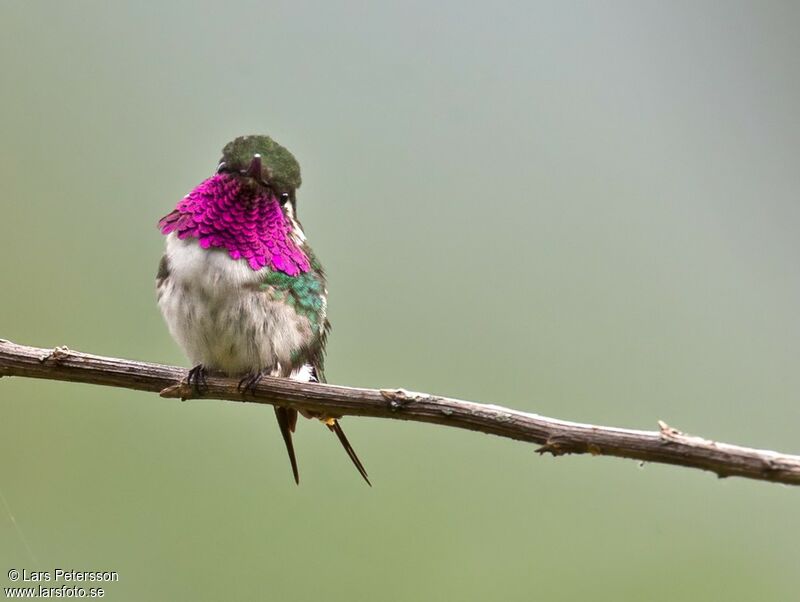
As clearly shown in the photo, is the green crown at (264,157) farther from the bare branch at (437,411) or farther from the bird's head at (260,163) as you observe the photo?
the bare branch at (437,411)

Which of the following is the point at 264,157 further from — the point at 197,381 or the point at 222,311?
the point at 197,381

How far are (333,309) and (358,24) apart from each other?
92.4 inches

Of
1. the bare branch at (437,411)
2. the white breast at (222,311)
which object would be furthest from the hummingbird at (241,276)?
the bare branch at (437,411)

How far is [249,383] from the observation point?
9.30ft

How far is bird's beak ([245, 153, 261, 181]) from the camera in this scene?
2.99 m

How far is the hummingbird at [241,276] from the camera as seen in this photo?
2.95 metres

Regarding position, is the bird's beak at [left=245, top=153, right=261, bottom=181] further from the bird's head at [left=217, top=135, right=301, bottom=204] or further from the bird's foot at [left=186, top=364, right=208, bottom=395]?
the bird's foot at [left=186, top=364, right=208, bottom=395]

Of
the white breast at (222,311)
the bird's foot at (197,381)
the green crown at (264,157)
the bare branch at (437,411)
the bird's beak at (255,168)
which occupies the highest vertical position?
the green crown at (264,157)

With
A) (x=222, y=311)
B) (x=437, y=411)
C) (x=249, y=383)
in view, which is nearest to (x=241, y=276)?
(x=222, y=311)

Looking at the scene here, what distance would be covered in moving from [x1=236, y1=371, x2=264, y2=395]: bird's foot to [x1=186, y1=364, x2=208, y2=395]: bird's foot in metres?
0.12

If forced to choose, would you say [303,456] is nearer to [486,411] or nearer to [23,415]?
[23,415]

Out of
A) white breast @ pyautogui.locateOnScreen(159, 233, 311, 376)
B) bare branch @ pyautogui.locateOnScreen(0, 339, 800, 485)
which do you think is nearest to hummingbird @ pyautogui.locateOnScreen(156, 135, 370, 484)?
white breast @ pyautogui.locateOnScreen(159, 233, 311, 376)

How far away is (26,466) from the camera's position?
16.1 ft

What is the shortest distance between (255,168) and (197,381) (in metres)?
0.77
